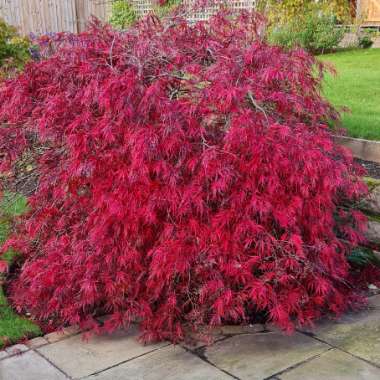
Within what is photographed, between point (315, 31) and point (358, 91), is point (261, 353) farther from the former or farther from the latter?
point (315, 31)

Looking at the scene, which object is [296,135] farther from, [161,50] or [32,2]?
[32,2]

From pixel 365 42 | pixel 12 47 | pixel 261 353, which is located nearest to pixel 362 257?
pixel 261 353

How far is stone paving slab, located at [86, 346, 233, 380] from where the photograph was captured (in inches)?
130

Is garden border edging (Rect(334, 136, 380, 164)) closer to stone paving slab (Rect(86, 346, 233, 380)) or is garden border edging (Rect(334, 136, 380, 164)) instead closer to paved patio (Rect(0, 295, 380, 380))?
paved patio (Rect(0, 295, 380, 380))

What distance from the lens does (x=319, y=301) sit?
12.1 ft

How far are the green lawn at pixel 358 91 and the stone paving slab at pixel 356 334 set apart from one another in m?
1.93

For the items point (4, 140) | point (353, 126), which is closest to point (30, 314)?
point (4, 140)

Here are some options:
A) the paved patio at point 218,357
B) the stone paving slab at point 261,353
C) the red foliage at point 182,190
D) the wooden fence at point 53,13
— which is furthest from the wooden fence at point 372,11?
the stone paving slab at point 261,353

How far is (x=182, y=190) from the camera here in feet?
11.4

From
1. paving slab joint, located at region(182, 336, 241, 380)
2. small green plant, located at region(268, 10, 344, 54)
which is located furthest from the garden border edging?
small green plant, located at region(268, 10, 344, 54)

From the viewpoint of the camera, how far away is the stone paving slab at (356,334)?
3.53 m

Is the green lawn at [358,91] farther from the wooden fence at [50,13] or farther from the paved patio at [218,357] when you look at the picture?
the wooden fence at [50,13]

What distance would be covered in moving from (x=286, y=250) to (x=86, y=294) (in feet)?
3.88

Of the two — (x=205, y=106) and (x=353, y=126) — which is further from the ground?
(x=205, y=106)
